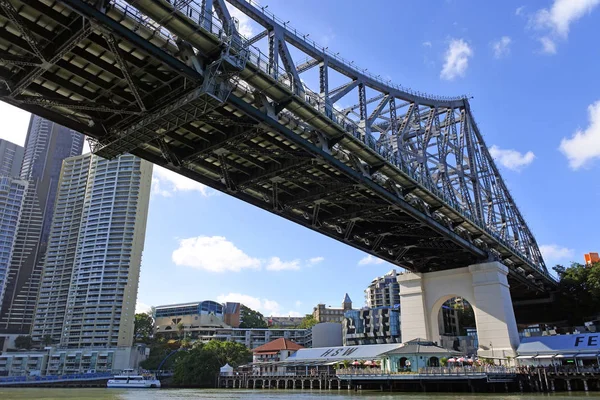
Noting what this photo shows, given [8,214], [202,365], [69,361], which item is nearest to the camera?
[202,365]

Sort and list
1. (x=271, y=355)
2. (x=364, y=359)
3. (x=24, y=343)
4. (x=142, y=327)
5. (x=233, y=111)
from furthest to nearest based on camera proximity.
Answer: (x=142, y=327) < (x=24, y=343) < (x=271, y=355) < (x=364, y=359) < (x=233, y=111)

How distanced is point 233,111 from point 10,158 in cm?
18050

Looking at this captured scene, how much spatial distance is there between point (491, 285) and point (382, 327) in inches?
1788

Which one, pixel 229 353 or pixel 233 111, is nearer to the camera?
pixel 233 111

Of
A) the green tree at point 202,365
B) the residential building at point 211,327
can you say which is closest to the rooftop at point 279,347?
the green tree at point 202,365

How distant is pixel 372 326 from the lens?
296ft

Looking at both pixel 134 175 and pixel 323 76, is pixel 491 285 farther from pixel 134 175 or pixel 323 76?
pixel 134 175

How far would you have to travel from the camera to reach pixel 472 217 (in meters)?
44.0

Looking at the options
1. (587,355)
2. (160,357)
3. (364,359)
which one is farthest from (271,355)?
(587,355)

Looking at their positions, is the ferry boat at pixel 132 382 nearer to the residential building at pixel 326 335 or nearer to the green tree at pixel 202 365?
the green tree at pixel 202 365

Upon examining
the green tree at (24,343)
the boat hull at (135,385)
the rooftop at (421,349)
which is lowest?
the boat hull at (135,385)

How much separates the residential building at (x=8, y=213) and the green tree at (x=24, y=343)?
16.1m

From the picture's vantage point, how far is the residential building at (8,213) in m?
121

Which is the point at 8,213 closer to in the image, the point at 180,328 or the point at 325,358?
the point at 180,328
